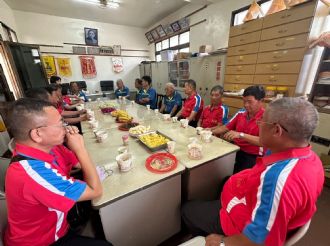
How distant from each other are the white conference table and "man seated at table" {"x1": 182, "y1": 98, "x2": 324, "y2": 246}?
419 mm

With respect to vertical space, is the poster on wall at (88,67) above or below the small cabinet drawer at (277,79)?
above

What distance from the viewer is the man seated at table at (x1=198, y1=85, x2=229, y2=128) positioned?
227cm

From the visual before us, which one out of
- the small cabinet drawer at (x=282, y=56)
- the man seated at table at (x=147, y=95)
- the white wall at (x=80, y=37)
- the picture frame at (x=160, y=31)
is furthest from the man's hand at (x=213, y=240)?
the white wall at (x=80, y=37)

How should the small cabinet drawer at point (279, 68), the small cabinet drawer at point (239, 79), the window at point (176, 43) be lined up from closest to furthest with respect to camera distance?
1. the small cabinet drawer at point (279, 68)
2. the small cabinet drawer at point (239, 79)
3. the window at point (176, 43)

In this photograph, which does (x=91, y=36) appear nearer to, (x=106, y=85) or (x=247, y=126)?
(x=106, y=85)

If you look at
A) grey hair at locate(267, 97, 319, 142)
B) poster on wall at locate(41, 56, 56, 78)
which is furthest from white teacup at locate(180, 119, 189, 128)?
poster on wall at locate(41, 56, 56, 78)

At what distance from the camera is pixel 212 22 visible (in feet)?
14.1

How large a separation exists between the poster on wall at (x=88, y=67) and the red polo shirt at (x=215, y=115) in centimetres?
585

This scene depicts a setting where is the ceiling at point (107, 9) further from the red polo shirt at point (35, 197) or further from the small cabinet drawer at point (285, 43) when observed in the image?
the red polo shirt at point (35, 197)

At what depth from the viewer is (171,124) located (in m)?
2.21

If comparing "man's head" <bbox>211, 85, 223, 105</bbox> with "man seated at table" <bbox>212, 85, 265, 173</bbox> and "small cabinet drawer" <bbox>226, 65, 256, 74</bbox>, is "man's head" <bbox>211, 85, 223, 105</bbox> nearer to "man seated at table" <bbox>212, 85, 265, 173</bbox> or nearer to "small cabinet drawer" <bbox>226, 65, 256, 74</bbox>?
"man seated at table" <bbox>212, 85, 265, 173</bbox>

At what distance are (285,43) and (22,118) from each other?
3543 millimetres

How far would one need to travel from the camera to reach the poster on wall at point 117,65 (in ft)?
22.5

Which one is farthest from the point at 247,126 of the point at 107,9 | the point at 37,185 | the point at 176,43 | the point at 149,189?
the point at 107,9
